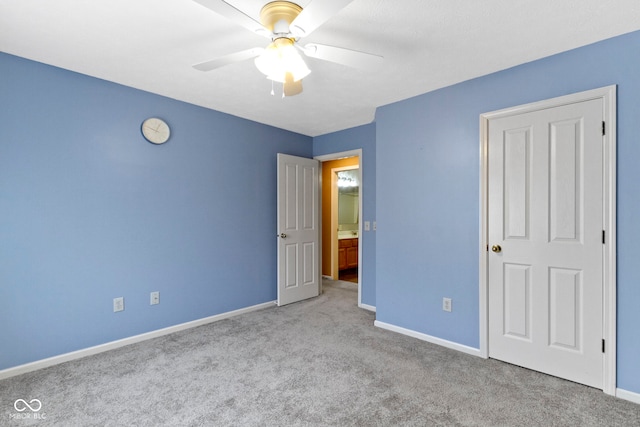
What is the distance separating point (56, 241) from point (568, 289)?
4.00 meters

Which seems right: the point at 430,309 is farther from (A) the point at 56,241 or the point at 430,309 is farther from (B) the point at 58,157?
(B) the point at 58,157

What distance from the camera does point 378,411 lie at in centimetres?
192

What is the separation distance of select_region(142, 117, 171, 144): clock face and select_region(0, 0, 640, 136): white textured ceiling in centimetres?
32

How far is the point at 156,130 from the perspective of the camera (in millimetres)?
3086

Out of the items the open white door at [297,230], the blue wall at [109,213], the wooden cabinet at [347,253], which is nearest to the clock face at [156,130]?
the blue wall at [109,213]

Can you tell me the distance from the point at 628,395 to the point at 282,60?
303 centimetres

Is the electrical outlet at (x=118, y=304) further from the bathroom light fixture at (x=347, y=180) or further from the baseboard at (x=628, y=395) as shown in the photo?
the bathroom light fixture at (x=347, y=180)

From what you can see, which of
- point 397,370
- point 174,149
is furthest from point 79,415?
point 174,149

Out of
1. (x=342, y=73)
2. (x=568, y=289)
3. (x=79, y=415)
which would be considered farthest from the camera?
(x=342, y=73)

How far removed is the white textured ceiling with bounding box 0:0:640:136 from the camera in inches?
70.4

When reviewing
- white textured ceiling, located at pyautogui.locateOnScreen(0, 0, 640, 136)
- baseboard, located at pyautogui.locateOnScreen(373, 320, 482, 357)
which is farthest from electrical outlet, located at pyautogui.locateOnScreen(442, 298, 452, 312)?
white textured ceiling, located at pyautogui.locateOnScreen(0, 0, 640, 136)

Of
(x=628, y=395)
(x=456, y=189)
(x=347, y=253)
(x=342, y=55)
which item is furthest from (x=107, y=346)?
(x=347, y=253)

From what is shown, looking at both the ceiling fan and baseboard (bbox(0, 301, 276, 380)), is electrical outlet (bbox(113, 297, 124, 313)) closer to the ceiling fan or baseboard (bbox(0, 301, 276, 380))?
baseboard (bbox(0, 301, 276, 380))

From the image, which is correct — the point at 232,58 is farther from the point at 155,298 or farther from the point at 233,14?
the point at 155,298
